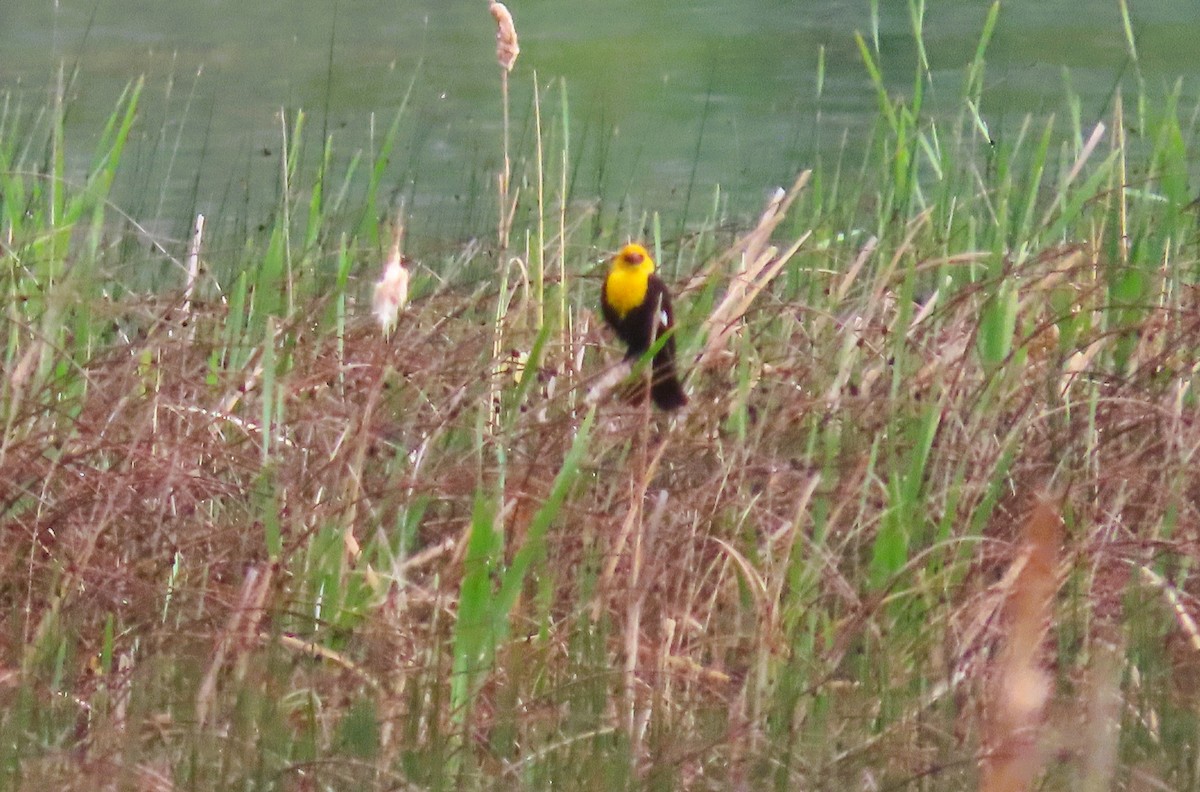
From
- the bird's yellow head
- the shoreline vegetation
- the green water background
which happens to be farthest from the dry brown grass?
the green water background

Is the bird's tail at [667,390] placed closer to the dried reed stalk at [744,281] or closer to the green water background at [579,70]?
the dried reed stalk at [744,281]

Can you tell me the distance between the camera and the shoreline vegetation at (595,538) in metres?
1.58

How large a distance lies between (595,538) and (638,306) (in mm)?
482

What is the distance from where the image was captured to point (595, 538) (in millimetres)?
2090

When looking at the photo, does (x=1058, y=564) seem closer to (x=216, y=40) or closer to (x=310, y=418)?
(x=310, y=418)

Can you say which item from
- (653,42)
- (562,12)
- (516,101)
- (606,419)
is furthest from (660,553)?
(562,12)

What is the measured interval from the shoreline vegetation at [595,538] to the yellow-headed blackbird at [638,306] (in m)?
0.07

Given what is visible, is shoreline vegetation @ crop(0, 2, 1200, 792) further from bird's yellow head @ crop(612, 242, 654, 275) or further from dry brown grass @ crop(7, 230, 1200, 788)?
→ bird's yellow head @ crop(612, 242, 654, 275)

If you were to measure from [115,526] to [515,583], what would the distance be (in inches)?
32.6

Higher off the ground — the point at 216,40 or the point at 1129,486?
the point at 1129,486

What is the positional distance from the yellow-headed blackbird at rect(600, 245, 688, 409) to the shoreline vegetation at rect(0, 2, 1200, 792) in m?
0.07

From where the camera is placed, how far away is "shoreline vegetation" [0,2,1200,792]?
158 centimetres

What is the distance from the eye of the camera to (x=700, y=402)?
2414mm

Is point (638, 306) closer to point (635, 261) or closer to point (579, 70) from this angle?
point (635, 261)
